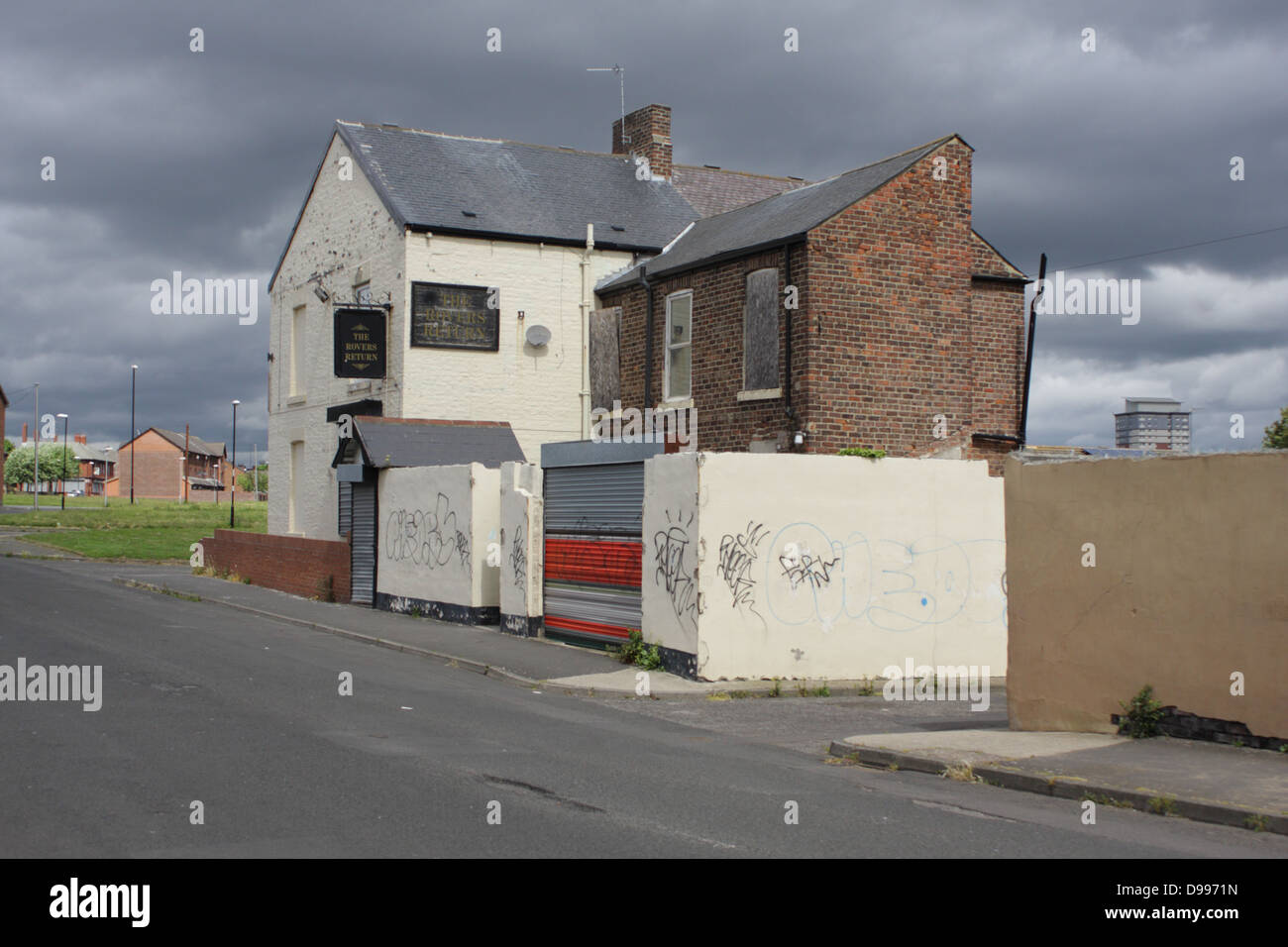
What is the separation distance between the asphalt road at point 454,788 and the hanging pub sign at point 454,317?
42.4 feet

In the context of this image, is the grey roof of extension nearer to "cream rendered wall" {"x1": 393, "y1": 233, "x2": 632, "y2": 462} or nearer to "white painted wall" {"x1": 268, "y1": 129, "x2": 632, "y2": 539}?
"cream rendered wall" {"x1": 393, "y1": 233, "x2": 632, "y2": 462}

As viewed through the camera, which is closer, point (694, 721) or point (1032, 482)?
point (1032, 482)

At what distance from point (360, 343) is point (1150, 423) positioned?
15544 mm

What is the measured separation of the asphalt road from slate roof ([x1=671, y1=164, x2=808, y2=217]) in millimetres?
19263

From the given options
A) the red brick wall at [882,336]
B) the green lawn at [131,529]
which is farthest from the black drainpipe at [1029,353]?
the green lawn at [131,529]

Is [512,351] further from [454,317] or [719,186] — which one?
[719,186]

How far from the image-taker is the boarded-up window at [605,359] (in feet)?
78.5

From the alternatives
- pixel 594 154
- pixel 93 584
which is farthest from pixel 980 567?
pixel 93 584

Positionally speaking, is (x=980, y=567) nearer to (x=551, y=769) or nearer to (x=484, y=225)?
(x=551, y=769)

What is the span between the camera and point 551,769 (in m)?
8.66

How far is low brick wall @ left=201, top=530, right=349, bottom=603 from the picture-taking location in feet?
78.5

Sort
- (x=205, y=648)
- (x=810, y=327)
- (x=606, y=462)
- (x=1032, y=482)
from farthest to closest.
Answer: (x=810, y=327), (x=606, y=462), (x=205, y=648), (x=1032, y=482)

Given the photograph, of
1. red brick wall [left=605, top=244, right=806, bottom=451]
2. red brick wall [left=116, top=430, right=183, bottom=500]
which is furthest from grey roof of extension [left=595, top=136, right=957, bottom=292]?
red brick wall [left=116, top=430, right=183, bottom=500]

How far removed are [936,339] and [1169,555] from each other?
1053 centimetres
